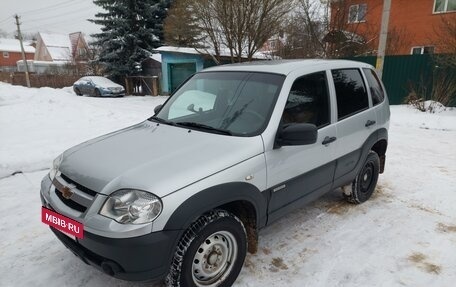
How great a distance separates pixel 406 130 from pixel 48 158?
9.10m

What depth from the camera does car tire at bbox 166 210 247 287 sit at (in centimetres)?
236

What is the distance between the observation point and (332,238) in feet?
11.8

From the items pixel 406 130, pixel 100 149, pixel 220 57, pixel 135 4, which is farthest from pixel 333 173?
pixel 135 4

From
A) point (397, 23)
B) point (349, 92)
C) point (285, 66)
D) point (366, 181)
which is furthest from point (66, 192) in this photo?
point (397, 23)

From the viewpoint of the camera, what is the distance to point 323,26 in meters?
17.0

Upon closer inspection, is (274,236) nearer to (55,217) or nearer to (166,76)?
(55,217)

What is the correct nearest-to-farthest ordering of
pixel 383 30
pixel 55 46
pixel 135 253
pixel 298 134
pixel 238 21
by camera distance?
pixel 135 253, pixel 298 134, pixel 383 30, pixel 238 21, pixel 55 46

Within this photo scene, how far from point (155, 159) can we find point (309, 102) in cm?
168

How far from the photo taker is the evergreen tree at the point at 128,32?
73.2 ft

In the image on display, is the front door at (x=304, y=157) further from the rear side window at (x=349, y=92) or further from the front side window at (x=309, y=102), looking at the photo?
the rear side window at (x=349, y=92)

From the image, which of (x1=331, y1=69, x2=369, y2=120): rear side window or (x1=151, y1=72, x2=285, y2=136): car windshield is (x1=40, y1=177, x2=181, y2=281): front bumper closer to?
(x1=151, y1=72, x2=285, y2=136): car windshield

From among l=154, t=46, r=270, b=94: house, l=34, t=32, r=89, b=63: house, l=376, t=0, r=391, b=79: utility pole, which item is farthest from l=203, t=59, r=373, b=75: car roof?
l=34, t=32, r=89, b=63: house

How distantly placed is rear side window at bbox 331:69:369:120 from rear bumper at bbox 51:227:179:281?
94.2 inches

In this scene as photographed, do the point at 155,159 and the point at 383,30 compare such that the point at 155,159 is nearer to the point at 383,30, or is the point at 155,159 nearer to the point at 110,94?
the point at 383,30
